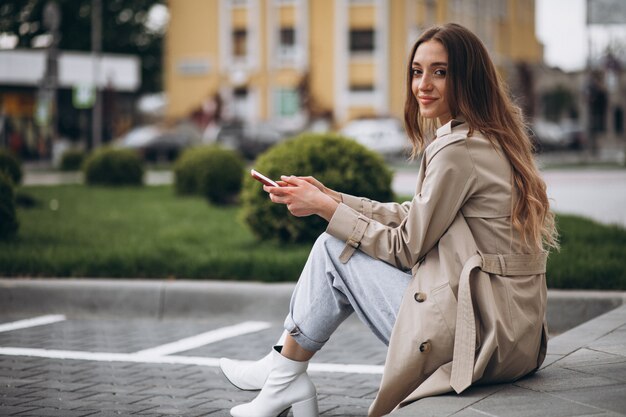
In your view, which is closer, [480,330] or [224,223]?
[480,330]

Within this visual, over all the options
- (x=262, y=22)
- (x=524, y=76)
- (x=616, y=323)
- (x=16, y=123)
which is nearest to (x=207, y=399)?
(x=616, y=323)

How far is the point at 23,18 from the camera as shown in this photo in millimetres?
52625

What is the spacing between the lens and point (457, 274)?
3.40m

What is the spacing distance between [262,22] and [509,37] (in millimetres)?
18895

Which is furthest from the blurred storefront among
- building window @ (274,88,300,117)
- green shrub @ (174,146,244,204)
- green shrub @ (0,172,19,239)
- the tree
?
green shrub @ (0,172,19,239)

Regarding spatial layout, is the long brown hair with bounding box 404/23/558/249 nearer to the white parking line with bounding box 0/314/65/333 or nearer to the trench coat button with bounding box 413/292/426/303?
the trench coat button with bounding box 413/292/426/303

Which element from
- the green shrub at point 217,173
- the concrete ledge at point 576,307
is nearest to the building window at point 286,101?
the green shrub at point 217,173

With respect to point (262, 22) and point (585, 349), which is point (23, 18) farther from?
point (585, 349)

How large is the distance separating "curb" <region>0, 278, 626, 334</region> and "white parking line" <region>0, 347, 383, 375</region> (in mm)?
1218

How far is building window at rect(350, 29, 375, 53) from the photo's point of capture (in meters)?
51.9

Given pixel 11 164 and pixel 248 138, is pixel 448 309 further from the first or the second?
pixel 248 138

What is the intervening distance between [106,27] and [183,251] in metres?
49.5

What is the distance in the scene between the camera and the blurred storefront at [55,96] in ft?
132

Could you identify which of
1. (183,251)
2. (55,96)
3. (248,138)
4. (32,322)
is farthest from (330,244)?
(55,96)
